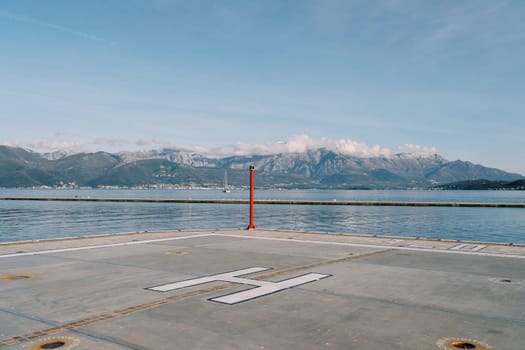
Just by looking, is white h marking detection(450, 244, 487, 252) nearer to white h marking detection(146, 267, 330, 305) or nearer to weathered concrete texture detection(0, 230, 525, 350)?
weathered concrete texture detection(0, 230, 525, 350)

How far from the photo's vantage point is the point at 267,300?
31.1 ft

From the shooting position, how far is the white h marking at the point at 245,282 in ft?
32.0

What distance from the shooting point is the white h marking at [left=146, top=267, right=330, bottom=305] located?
9.74 metres

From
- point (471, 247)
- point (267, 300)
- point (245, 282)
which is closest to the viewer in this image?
point (267, 300)

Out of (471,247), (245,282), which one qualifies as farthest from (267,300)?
(471,247)

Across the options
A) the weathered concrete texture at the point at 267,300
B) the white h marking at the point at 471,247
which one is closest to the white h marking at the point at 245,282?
the weathered concrete texture at the point at 267,300

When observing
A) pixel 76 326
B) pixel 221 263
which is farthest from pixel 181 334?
pixel 221 263

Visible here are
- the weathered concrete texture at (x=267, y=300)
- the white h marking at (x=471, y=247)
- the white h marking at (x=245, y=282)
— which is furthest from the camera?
the white h marking at (x=471, y=247)

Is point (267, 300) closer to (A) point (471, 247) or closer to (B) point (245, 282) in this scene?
(B) point (245, 282)

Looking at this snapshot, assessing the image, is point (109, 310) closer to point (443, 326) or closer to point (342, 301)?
point (342, 301)

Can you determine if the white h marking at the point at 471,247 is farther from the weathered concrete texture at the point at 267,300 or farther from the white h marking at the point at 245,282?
the white h marking at the point at 245,282

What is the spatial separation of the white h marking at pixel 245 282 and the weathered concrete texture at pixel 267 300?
8.7 inches

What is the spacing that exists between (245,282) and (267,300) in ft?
6.32

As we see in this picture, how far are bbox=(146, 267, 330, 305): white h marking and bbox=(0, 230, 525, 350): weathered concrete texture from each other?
8.7 inches
